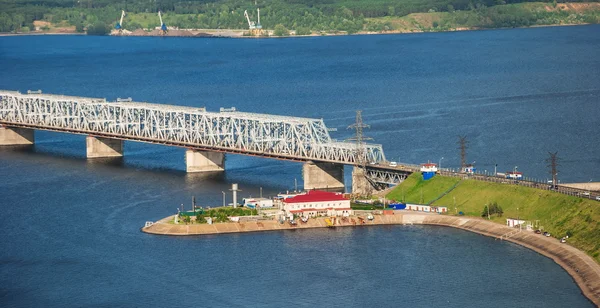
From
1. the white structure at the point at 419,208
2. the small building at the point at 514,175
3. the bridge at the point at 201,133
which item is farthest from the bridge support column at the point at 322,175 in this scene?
the small building at the point at 514,175

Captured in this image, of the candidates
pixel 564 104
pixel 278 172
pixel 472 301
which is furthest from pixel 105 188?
pixel 564 104

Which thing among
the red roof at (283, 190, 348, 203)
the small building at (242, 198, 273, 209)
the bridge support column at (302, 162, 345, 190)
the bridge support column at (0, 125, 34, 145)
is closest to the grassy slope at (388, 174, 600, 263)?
the red roof at (283, 190, 348, 203)

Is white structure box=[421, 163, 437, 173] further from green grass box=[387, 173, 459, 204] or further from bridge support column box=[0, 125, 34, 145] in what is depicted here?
bridge support column box=[0, 125, 34, 145]

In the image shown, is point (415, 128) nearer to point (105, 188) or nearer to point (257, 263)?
point (105, 188)

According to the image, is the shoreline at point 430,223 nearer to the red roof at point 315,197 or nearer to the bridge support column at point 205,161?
the red roof at point 315,197

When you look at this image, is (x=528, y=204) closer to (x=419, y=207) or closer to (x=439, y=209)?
(x=439, y=209)
